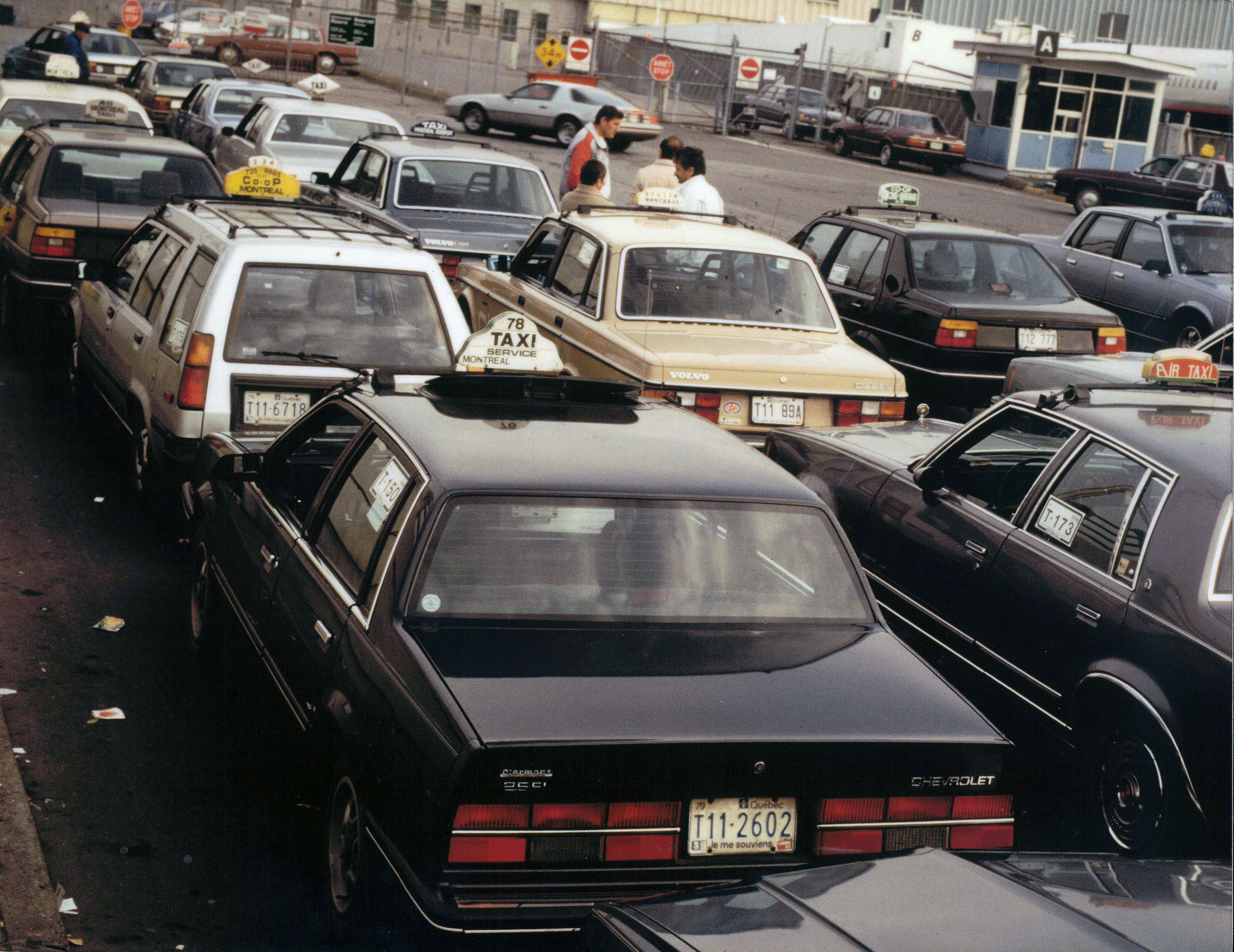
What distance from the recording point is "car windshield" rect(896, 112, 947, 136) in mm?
40062

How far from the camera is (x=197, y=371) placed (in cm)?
750

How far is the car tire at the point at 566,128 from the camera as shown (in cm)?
A: 3619

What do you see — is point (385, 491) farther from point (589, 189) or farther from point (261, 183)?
point (261, 183)

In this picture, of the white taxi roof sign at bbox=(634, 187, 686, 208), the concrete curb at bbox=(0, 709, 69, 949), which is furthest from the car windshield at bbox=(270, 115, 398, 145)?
the concrete curb at bbox=(0, 709, 69, 949)

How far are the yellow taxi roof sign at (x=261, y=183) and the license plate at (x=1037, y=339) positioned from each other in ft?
20.4

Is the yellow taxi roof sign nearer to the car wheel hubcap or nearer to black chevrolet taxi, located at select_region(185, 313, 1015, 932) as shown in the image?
black chevrolet taxi, located at select_region(185, 313, 1015, 932)

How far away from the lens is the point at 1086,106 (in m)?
40.0

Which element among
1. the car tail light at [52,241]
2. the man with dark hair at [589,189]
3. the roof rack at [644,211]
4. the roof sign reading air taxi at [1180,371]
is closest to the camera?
the roof sign reading air taxi at [1180,371]

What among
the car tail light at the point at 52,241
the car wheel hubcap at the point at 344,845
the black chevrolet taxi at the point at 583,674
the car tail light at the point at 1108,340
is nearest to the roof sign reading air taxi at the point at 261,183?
the car tail light at the point at 52,241

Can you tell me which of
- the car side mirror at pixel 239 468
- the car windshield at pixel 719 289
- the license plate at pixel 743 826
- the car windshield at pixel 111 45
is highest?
the car windshield at pixel 111 45

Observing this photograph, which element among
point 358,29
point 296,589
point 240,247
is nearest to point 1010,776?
point 296,589

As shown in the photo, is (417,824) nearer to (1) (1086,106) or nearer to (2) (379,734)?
(2) (379,734)

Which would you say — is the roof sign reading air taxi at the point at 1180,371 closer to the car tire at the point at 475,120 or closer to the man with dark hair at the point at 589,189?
the man with dark hair at the point at 589,189

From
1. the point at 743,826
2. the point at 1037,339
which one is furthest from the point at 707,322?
the point at 743,826
